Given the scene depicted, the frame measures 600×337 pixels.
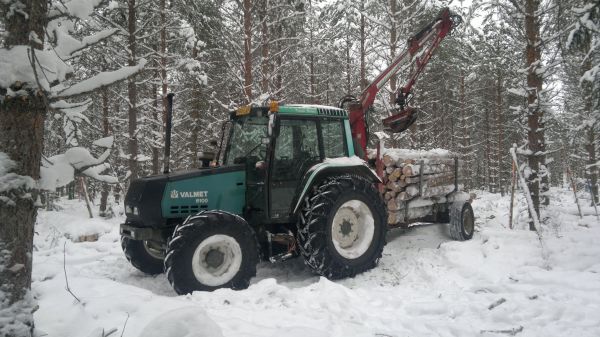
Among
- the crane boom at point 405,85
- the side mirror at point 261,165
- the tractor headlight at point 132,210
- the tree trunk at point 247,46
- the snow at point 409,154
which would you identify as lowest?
the tractor headlight at point 132,210

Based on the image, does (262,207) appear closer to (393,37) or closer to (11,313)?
(11,313)

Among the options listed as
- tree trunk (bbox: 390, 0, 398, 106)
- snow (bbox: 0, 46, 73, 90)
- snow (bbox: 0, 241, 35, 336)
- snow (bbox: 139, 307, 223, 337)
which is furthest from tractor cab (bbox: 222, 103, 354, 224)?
tree trunk (bbox: 390, 0, 398, 106)

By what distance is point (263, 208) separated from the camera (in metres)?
5.93

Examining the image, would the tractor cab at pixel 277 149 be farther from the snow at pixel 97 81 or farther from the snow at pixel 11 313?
the snow at pixel 11 313

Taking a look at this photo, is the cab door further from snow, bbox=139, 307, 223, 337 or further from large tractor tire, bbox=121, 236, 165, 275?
snow, bbox=139, 307, 223, 337

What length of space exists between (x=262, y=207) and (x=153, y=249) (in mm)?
1867

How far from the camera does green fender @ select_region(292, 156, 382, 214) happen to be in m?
6.09

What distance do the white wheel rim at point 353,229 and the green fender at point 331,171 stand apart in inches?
21.4

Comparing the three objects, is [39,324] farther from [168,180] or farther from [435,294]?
[435,294]

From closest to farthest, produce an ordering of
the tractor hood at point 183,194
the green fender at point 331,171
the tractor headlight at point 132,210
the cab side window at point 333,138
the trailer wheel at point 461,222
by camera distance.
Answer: the tractor hood at point 183,194
the tractor headlight at point 132,210
the green fender at point 331,171
the cab side window at point 333,138
the trailer wheel at point 461,222

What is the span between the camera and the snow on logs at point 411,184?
25.4 ft

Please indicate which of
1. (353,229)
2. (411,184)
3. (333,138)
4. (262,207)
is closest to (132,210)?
(262,207)

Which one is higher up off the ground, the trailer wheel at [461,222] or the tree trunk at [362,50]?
the tree trunk at [362,50]

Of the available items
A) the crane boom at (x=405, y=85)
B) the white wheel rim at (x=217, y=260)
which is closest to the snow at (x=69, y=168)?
the white wheel rim at (x=217, y=260)
